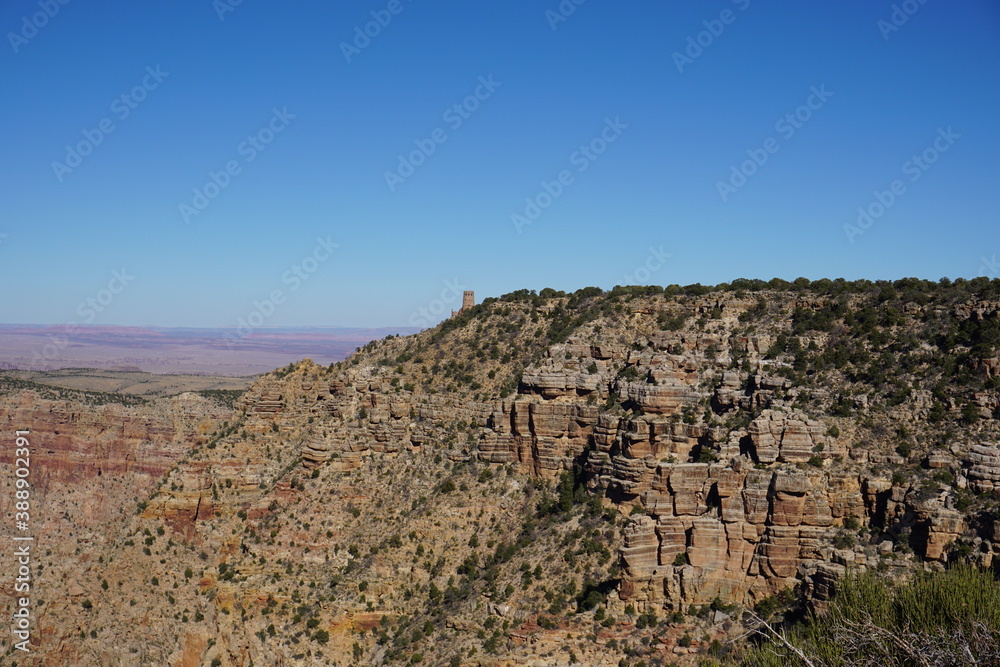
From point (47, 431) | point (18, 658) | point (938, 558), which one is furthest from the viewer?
point (47, 431)

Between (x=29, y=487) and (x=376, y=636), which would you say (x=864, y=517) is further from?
(x=29, y=487)

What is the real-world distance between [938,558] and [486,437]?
3119 centimetres

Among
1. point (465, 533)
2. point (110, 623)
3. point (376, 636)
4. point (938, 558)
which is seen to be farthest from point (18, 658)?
point (938, 558)

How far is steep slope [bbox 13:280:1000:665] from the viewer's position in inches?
1876

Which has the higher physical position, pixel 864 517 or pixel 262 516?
pixel 864 517

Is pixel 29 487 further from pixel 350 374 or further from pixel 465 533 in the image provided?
pixel 465 533

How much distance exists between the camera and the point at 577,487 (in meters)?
60.2

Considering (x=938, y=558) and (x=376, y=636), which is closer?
(x=938, y=558)

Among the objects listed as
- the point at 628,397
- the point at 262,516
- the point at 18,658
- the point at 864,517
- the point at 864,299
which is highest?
the point at 864,299

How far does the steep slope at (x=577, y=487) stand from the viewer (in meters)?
47.7

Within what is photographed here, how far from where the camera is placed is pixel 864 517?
47.3 metres

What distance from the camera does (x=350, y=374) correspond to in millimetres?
73250

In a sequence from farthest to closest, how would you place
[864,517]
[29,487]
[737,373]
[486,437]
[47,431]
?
[47,431] → [29,487] → [486,437] → [737,373] → [864,517]

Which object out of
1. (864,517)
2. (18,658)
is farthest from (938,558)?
(18,658)
